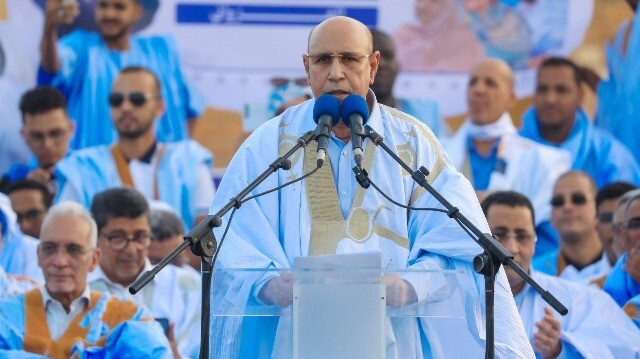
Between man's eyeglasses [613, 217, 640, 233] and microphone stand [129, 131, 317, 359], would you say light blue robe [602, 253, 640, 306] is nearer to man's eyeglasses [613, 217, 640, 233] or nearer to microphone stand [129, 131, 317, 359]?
man's eyeglasses [613, 217, 640, 233]

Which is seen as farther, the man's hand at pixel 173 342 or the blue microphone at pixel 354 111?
the man's hand at pixel 173 342

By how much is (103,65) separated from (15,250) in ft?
7.75

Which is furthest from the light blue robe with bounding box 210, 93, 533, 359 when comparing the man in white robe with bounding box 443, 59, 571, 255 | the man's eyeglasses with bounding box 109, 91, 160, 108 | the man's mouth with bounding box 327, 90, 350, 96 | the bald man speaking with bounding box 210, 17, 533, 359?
the man's eyeglasses with bounding box 109, 91, 160, 108

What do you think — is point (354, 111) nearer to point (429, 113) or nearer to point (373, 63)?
point (373, 63)

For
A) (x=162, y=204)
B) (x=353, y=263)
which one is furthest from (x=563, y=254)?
(x=353, y=263)

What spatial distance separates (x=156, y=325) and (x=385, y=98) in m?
3.56

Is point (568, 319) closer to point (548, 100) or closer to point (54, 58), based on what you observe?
point (548, 100)

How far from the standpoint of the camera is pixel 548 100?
10977 mm

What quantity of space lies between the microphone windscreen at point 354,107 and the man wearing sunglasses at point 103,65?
6259 millimetres

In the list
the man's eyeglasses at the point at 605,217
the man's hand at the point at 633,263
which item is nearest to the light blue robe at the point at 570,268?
the man's eyeglasses at the point at 605,217

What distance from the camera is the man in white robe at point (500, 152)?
1023cm

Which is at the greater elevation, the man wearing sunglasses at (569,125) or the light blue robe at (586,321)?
the man wearing sunglasses at (569,125)

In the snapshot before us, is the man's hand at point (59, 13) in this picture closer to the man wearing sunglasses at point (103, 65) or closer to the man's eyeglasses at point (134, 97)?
the man wearing sunglasses at point (103, 65)

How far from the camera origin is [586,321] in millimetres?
7570
